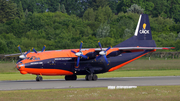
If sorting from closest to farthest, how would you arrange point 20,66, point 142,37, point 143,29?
point 20,66, point 142,37, point 143,29

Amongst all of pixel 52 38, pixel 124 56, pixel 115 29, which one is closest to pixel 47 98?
pixel 124 56

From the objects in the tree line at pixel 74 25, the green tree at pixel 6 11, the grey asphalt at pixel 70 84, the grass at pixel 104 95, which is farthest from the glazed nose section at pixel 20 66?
the green tree at pixel 6 11

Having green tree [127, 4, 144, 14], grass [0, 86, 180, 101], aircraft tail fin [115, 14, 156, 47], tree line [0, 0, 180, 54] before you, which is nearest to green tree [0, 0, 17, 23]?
tree line [0, 0, 180, 54]

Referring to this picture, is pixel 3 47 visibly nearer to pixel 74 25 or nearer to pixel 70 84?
pixel 74 25

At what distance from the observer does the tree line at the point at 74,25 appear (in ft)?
255

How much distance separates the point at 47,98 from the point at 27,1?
13361cm

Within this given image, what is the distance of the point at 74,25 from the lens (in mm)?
105688

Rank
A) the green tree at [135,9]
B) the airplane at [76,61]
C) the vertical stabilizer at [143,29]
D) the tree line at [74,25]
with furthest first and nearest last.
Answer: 1. the green tree at [135,9]
2. the tree line at [74,25]
3. the vertical stabilizer at [143,29]
4. the airplane at [76,61]

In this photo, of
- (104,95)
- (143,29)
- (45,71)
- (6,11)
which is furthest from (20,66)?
(6,11)

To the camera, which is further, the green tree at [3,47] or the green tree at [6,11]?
Answer: the green tree at [6,11]

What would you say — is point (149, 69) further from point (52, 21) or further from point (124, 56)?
point (52, 21)

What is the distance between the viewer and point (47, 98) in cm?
2108

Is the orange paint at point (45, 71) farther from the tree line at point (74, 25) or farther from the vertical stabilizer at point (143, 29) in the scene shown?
the tree line at point (74, 25)

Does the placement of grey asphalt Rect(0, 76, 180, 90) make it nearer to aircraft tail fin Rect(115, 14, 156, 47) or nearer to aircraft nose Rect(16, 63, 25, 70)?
aircraft nose Rect(16, 63, 25, 70)
